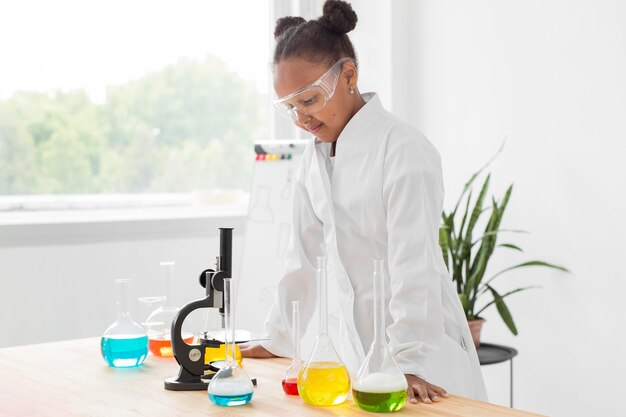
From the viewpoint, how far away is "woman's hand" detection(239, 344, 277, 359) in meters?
2.10

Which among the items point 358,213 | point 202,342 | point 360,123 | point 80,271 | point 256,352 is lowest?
point 80,271

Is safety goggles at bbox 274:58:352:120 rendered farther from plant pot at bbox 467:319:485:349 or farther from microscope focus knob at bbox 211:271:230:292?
plant pot at bbox 467:319:485:349

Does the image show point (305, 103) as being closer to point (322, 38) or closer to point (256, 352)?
point (322, 38)

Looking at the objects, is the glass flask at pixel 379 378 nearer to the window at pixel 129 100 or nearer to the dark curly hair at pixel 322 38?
the dark curly hair at pixel 322 38

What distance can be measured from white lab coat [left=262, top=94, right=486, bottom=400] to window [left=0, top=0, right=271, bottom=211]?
84.6 inches

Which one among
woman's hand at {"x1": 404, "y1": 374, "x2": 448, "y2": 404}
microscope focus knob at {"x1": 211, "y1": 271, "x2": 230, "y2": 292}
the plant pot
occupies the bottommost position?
the plant pot

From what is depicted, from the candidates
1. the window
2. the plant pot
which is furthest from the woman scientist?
the window

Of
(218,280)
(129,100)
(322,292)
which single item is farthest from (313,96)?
(129,100)

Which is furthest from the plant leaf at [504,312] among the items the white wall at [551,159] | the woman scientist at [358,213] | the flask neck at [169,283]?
the flask neck at [169,283]

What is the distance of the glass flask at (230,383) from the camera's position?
162 centimetres

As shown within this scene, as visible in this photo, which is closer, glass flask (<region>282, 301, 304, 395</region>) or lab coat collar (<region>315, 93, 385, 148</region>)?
glass flask (<region>282, 301, 304, 395</region>)

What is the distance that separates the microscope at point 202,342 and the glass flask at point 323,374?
0.23m

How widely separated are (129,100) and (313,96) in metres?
2.39

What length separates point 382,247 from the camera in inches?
81.5
